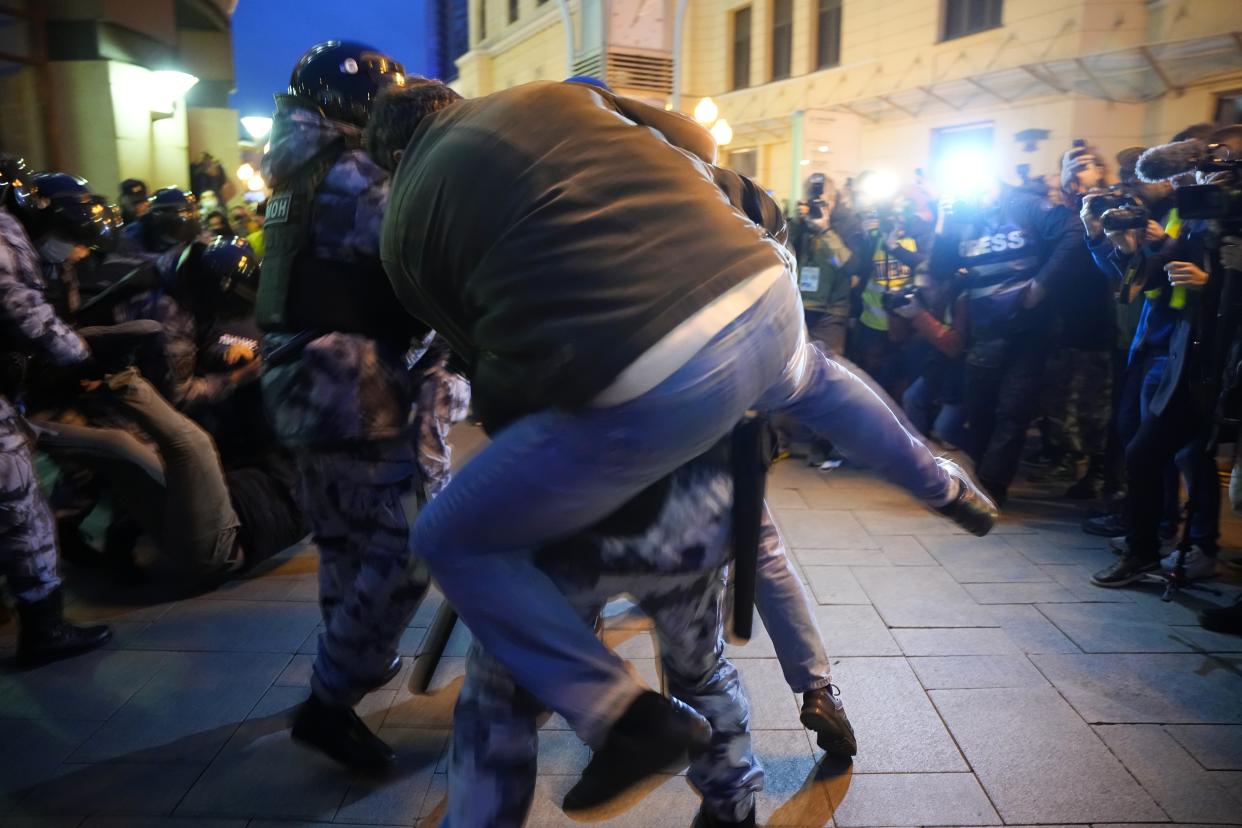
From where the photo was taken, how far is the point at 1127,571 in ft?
13.2

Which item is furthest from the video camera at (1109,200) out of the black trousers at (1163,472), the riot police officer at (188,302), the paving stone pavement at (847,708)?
the riot police officer at (188,302)

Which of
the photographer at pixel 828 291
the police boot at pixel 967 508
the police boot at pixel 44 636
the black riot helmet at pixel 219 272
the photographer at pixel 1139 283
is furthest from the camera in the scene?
the photographer at pixel 828 291

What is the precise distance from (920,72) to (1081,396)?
1219cm

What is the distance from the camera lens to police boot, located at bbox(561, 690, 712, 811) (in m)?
1.31

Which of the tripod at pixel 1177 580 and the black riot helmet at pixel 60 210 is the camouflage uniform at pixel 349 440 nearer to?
the black riot helmet at pixel 60 210

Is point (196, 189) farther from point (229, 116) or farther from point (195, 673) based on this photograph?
point (195, 673)

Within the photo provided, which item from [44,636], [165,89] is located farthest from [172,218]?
[165,89]

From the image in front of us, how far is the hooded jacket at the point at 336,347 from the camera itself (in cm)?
230

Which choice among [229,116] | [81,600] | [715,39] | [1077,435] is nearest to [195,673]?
[81,600]

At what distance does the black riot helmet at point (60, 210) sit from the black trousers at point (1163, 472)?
4.83 metres

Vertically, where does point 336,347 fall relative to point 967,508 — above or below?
above

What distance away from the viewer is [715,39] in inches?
824

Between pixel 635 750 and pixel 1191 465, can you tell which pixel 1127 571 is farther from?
pixel 635 750

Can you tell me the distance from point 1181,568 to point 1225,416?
77 centimetres
